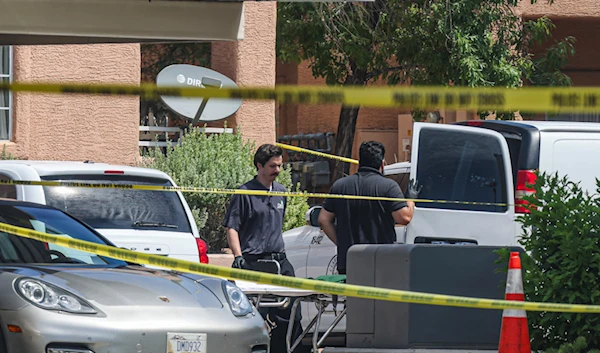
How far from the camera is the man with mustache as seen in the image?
938cm

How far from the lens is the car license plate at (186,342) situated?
6.77 meters

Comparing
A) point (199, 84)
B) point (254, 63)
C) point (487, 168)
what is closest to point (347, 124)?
point (254, 63)

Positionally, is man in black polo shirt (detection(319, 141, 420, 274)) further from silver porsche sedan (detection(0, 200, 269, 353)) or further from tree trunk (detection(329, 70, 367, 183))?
tree trunk (detection(329, 70, 367, 183))

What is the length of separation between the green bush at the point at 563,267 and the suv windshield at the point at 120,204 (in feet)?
11.6

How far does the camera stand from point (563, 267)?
271 inches

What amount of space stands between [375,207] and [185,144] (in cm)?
675

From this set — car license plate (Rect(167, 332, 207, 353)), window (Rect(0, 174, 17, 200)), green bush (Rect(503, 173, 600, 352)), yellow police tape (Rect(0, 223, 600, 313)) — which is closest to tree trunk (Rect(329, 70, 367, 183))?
window (Rect(0, 174, 17, 200))

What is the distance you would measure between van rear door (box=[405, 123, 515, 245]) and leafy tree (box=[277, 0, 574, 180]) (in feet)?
22.4

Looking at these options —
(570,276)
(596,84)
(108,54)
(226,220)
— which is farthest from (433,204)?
(596,84)

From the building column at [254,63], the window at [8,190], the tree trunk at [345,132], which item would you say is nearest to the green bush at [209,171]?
the building column at [254,63]

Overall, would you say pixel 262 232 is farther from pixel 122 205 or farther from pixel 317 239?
pixel 317 239

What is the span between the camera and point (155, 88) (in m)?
4.17

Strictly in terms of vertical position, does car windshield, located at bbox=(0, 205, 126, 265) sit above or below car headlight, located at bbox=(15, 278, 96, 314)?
above

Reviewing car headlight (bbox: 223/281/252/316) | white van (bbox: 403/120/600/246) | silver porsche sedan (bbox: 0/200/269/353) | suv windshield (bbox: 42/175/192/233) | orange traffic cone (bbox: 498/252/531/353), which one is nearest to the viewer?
silver porsche sedan (bbox: 0/200/269/353)
